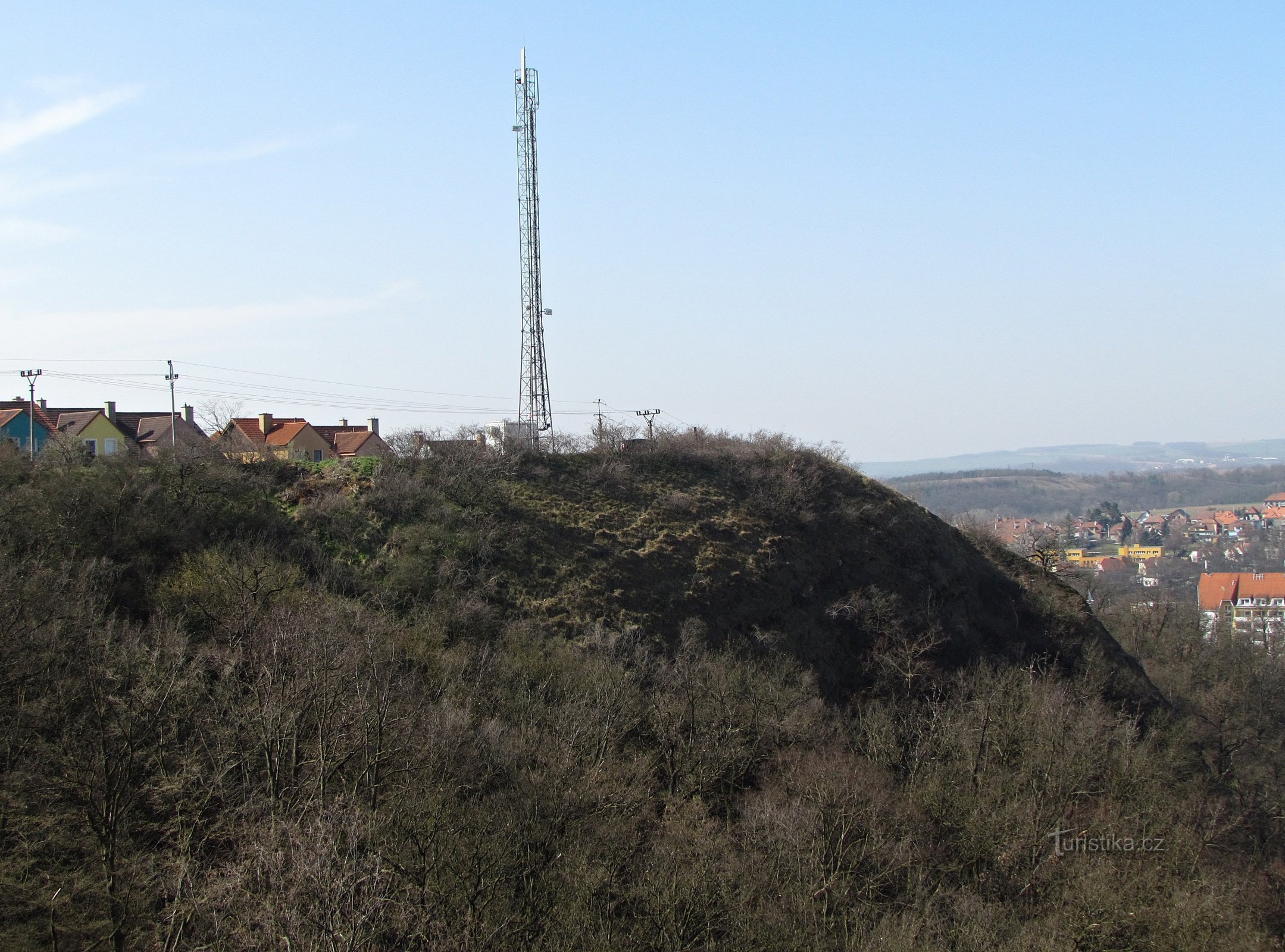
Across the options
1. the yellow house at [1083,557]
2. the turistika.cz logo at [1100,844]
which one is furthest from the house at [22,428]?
the yellow house at [1083,557]

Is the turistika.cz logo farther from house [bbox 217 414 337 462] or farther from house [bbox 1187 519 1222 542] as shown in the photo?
house [bbox 1187 519 1222 542]

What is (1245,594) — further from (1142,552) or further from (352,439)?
(352,439)

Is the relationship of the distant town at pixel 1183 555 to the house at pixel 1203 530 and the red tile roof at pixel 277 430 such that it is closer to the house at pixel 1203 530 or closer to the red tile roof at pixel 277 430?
the house at pixel 1203 530

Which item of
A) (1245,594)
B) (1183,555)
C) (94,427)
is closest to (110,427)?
(94,427)

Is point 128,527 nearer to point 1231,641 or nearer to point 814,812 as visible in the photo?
point 814,812

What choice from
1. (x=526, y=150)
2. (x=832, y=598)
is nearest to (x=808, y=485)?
(x=832, y=598)
